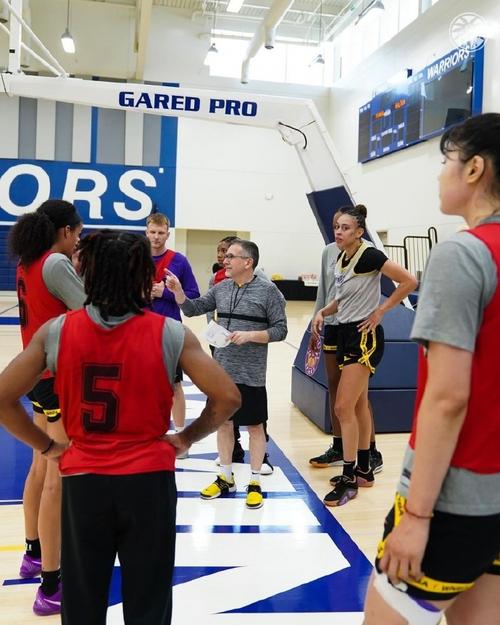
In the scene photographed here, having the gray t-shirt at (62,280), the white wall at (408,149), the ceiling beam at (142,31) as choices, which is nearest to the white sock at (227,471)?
the gray t-shirt at (62,280)

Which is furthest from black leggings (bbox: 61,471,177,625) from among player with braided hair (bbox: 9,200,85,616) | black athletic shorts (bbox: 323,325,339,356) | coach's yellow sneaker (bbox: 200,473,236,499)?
black athletic shorts (bbox: 323,325,339,356)

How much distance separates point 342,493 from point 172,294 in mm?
1607

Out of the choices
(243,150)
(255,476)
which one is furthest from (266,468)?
(243,150)

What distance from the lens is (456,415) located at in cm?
109

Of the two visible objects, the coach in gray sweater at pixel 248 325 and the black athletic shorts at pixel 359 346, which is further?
the black athletic shorts at pixel 359 346

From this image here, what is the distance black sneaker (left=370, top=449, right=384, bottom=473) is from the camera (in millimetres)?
3939

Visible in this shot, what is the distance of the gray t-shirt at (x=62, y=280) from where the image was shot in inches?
84.4

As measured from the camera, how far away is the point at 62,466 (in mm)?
1449

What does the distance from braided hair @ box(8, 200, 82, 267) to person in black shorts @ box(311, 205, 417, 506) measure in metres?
1.76

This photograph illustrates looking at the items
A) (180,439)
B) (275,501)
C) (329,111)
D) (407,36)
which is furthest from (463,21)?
(180,439)

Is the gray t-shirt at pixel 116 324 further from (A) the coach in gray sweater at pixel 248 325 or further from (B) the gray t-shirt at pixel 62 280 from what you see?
(A) the coach in gray sweater at pixel 248 325

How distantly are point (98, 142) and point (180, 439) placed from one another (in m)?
14.8

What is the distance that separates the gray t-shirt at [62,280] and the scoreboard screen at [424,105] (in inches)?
345

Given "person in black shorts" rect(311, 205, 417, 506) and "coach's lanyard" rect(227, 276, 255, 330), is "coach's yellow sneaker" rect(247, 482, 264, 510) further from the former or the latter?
"coach's lanyard" rect(227, 276, 255, 330)
